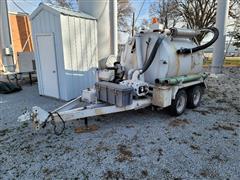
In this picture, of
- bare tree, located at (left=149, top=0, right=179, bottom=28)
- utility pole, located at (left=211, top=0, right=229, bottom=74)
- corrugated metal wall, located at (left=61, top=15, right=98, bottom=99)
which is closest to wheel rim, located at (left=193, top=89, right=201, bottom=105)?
corrugated metal wall, located at (left=61, top=15, right=98, bottom=99)

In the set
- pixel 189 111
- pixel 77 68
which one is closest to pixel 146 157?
pixel 189 111

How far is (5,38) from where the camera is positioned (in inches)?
408

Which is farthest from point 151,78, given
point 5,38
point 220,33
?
point 5,38

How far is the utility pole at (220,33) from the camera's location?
32.0 ft

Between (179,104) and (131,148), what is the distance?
82.5 inches

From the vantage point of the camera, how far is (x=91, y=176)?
96.4 inches

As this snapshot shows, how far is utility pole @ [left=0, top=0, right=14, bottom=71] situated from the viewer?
1020cm

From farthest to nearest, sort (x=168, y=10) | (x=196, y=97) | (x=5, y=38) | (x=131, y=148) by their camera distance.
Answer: (x=168, y=10)
(x=5, y=38)
(x=196, y=97)
(x=131, y=148)

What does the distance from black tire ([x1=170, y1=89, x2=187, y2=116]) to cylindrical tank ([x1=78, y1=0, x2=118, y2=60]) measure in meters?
3.40

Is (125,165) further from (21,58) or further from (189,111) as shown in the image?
(21,58)

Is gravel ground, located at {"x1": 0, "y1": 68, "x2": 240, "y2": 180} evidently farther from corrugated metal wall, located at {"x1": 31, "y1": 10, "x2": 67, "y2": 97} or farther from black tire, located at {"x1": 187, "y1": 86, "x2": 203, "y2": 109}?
corrugated metal wall, located at {"x1": 31, "y1": 10, "x2": 67, "y2": 97}

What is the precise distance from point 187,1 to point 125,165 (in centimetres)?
2027

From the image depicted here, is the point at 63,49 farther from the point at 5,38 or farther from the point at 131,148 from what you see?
the point at 5,38

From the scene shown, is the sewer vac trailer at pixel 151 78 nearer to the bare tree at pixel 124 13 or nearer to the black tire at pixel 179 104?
the black tire at pixel 179 104
